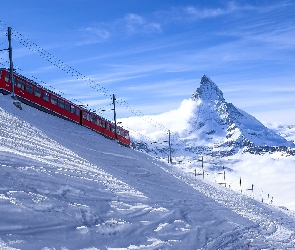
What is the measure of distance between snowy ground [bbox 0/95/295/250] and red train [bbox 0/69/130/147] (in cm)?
505

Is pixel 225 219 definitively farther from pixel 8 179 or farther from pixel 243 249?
pixel 8 179

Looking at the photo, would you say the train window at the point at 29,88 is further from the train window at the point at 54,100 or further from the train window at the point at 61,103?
the train window at the point at 61,103

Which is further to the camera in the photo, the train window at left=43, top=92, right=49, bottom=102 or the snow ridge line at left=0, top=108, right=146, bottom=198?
the train window at left=43, top=92, right=49, bottom=102

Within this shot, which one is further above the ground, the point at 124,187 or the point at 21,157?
the point at 21,157

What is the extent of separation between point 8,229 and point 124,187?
10220 millimetres

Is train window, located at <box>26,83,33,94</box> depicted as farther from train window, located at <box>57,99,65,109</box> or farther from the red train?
train window, located at <box>57,99,65,109</box>

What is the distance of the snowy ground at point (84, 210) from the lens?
11.0 m

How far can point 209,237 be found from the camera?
1686 cm

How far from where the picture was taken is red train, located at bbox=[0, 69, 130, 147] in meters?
31.8

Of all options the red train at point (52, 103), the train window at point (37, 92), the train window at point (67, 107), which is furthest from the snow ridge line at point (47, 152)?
the train window at point (67, 107)

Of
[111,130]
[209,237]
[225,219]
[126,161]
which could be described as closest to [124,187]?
[209,237]

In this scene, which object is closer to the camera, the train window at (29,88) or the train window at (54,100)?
the train window at (29,88)

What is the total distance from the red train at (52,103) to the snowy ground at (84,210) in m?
5.05

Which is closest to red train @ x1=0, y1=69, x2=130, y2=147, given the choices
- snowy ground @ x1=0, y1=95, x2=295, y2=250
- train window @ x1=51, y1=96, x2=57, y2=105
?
train window @ x1=51, y1=96, x2=57, y2=105
